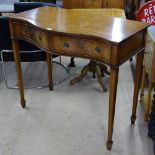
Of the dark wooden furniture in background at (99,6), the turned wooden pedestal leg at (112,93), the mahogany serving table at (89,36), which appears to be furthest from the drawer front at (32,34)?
the dark wooden furniture in background at (99,6)

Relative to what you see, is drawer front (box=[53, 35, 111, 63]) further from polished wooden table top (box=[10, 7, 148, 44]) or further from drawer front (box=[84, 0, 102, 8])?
drawer front (box=[84, 0, 102, 8])

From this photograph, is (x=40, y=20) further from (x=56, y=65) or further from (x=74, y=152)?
(x=56, y=65)

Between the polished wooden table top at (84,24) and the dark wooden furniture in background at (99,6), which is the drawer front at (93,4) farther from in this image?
the polished wooden table top at (84,24)

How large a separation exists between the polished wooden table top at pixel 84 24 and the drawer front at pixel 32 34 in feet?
0.17

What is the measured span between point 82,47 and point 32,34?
45 cm

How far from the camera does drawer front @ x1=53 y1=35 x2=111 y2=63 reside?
4.66 feet

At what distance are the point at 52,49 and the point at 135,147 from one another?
0.87 meters

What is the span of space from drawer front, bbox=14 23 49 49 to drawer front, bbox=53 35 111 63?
0.28 ft

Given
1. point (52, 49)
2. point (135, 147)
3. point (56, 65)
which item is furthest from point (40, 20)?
point (56, 65)

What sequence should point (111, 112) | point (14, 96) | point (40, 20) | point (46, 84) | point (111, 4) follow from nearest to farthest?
point (111, 112) < point (40, 20) < point (14, 96) < point (46, 84) < point (111, 4)

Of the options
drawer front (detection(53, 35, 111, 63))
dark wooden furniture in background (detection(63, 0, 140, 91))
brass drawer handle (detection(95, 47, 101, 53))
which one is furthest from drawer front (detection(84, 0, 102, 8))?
brass drawer handle (detection(95, 47, 101, 53))

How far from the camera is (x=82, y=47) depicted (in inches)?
58.9

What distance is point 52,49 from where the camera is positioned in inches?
63.5

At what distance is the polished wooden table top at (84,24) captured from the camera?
1436 millimetres
